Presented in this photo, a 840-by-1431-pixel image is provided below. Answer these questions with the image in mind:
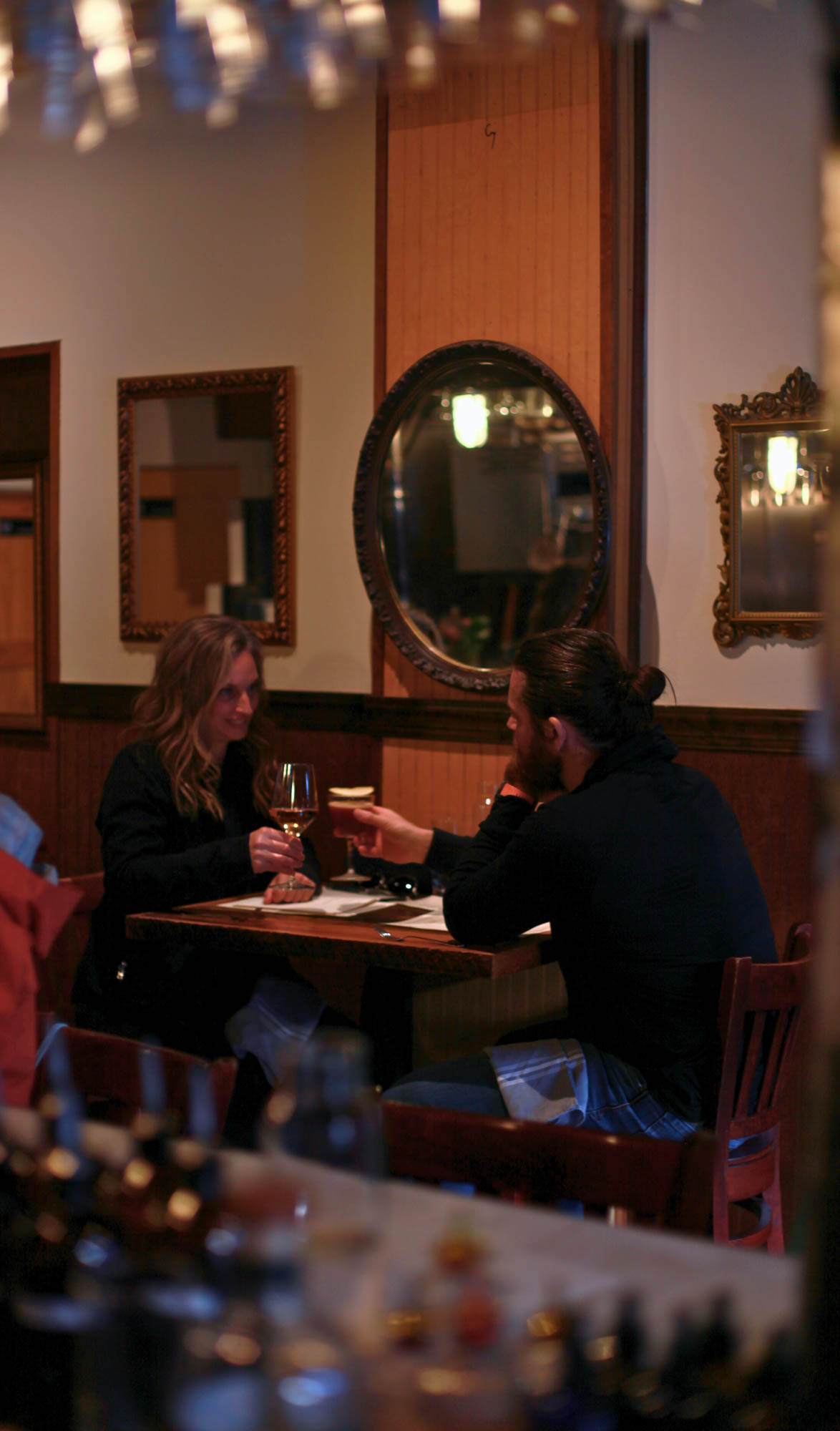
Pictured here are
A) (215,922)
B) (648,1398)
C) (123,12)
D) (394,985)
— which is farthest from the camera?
(394,985)

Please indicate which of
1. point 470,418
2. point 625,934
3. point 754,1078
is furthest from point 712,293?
point 754,1078

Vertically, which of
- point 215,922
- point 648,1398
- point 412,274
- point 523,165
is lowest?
point 215,922

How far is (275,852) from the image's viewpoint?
9.36 ft

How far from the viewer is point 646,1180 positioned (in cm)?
135

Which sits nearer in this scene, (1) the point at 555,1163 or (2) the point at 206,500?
(1) the point at 555,1163

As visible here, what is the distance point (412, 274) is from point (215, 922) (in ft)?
7.54

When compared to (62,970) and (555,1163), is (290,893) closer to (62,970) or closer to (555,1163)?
(555,1163)

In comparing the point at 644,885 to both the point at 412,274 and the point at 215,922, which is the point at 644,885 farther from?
the point at 412,274

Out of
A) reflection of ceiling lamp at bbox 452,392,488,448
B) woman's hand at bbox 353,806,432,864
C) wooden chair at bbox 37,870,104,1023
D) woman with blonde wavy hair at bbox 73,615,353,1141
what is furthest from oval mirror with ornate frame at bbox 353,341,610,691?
wooden chair at bbox 37,870,104,1023

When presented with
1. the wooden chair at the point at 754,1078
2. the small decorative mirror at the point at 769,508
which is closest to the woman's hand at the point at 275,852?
the wooden chair at the point at 754,1078

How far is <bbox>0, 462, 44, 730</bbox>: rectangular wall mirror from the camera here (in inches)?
201

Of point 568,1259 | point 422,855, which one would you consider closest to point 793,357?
point 422,855

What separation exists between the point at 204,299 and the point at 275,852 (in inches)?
103

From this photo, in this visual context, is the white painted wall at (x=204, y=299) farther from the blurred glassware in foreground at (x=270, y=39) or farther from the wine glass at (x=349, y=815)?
the blurred glassware in foreground at (x=270, y=39)
